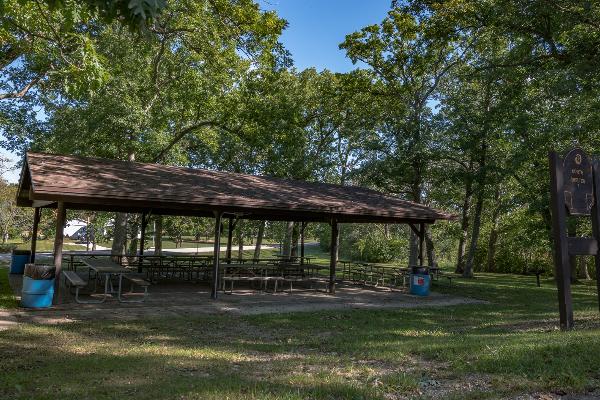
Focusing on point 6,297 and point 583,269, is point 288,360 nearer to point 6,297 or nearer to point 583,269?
point 6,297

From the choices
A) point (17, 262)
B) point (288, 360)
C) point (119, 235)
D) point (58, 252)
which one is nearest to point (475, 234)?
point (119, 235)

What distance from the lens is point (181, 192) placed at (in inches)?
404

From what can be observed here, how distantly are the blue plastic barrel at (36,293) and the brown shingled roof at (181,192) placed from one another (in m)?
1.58

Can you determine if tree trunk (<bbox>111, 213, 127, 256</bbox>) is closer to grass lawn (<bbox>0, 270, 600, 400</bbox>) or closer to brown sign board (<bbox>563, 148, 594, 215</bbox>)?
grass lawn (<bbox>0, 270, 600, 400</bbox>)

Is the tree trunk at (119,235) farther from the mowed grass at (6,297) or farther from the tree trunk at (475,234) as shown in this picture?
the tree trunk at (475,234)

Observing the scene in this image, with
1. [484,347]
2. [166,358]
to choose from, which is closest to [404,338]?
[484,347]

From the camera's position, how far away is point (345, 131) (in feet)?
84.7

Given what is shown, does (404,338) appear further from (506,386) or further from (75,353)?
(75,353)

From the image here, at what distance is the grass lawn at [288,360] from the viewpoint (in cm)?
402

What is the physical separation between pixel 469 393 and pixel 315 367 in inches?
64.0

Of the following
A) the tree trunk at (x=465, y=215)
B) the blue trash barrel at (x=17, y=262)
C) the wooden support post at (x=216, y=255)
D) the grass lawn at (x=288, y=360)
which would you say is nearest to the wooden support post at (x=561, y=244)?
the grass lawn at (x=288, y=360)

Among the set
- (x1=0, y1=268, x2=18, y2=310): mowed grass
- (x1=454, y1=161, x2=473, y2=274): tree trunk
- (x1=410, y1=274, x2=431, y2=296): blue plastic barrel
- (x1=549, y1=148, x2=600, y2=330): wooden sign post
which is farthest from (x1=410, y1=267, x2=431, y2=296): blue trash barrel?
(x1=0, y1=268, x2=18, y2=310): mowed grass

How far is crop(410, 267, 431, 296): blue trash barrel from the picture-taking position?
13.3 metres

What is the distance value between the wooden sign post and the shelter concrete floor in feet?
13.7
